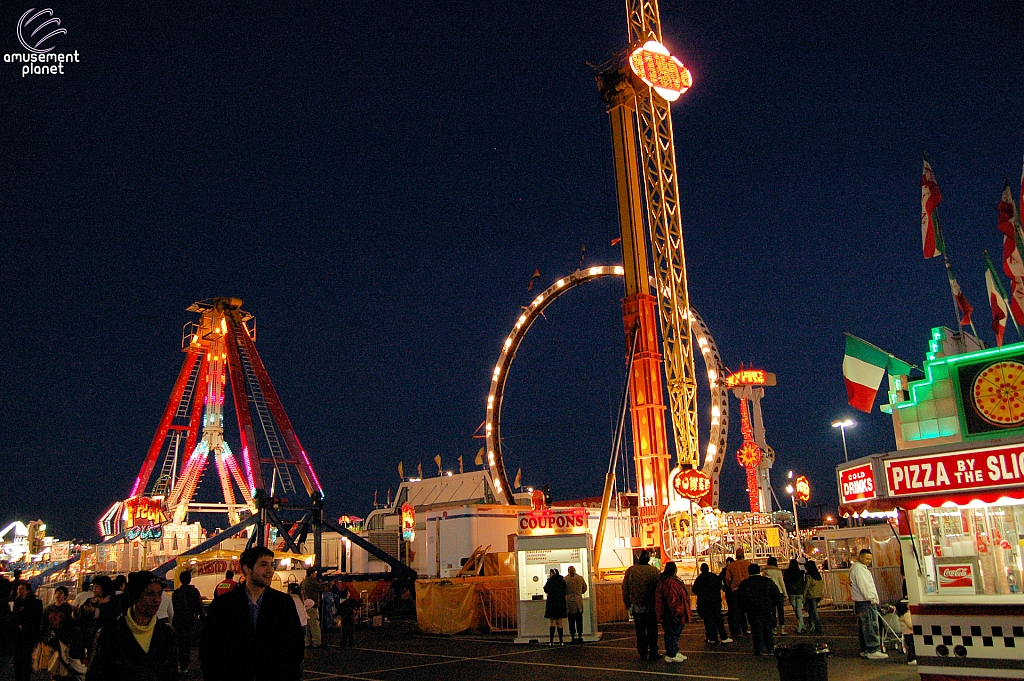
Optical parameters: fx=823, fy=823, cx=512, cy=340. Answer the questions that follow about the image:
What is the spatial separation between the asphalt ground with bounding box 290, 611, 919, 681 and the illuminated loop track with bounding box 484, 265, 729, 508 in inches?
547

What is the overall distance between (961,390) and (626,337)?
953 inches

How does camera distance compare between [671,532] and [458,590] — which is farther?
[671,532]

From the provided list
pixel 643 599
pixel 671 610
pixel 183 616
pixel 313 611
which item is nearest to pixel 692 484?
pixel 313 611

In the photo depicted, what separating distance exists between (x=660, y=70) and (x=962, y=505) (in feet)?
89.8

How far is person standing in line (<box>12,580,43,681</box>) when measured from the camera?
9.52 metres

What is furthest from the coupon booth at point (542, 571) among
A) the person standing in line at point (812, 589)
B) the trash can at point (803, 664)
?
the trash can at point (803, 664)

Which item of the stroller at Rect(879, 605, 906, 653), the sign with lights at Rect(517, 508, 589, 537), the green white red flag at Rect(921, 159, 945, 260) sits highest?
the green white red flag at Rect(921, 159, 945, 260)

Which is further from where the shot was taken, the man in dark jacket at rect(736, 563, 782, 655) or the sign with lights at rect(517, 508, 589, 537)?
→ the sign with lights at rect(517, 508, 589, 537)

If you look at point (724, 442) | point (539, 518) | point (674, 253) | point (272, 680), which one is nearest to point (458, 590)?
point (539, 518)

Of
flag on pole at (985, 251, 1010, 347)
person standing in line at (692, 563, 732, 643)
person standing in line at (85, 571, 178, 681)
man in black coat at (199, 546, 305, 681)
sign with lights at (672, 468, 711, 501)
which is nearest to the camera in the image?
man in black coat at (199, 546, 305, 681)

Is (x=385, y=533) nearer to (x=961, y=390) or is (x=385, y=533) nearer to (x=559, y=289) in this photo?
(x=559, y=289)

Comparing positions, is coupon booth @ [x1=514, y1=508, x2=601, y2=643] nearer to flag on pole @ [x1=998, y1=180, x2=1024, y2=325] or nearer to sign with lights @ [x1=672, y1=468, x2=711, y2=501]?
flag on pole @ [x1=998, y1=180, x2=1024, y2=325]

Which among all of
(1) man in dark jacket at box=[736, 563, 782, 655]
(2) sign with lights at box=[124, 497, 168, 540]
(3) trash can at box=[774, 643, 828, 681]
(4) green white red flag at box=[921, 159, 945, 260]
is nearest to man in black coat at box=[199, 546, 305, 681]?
(3) trash can at box=[774, 643, 828, 681]

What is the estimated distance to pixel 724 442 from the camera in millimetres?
32250
